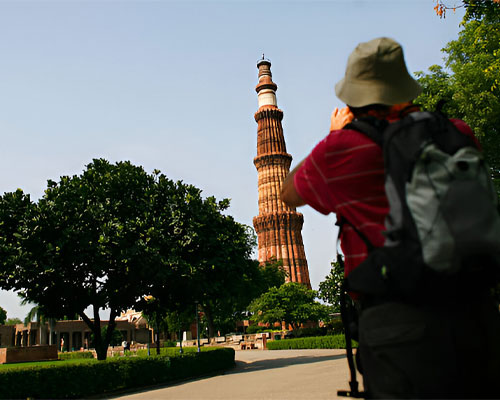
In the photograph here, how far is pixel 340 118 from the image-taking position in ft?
7.77

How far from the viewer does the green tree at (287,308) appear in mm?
52844

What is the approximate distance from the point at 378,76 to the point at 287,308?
5348 cm

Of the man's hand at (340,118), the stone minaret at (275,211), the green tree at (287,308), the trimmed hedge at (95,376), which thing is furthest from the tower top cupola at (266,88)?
the man's hand at (340,118)

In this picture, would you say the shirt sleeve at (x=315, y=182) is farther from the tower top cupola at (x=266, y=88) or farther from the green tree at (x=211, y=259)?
the tower top cupola at (x=266, y=88)

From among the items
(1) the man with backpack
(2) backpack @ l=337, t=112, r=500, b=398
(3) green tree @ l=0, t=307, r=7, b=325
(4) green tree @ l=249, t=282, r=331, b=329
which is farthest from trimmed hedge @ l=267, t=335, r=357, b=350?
(3) green tree @ l=0, t=307, r=7, b=325

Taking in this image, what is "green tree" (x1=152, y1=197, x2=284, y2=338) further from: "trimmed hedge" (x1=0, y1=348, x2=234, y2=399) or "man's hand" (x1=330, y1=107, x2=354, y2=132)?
"man's hand" (x1=330, y1=107, x2=354, y2=132)

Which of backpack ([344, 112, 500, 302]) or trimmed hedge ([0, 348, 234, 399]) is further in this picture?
trimmed hedge ([0, 348, 234, 399])

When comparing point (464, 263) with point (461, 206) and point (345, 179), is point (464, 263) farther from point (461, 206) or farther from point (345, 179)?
Result: point (345, 179)

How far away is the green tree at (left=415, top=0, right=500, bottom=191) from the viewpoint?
1817 cm

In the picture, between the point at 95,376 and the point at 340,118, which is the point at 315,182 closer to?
the point at 340,118

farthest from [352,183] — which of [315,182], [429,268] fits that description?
[429,268]

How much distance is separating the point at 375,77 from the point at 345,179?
57cm

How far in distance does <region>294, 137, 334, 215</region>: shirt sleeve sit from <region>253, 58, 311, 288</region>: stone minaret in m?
72.9

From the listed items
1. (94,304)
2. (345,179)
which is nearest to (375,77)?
(345,179)
